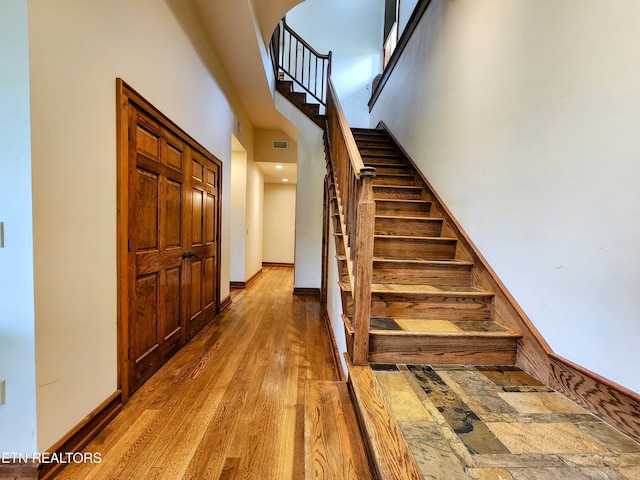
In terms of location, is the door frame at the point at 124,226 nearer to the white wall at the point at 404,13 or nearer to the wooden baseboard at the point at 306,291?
the wooden baseboard at the point at 306,291

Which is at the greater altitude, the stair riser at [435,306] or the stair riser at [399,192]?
the stair riser at [399,192]

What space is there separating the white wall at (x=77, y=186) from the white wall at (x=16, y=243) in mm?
24

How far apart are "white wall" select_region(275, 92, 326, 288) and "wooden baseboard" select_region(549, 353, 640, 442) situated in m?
3.20

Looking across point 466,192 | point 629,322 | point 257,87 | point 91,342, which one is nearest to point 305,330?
point 91,342

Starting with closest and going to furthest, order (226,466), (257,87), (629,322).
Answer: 1. (629,322)
2. (226,466)
3. (257,87)

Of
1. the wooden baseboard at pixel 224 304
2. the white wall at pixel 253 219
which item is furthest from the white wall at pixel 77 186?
the white wall at pixel 253 219

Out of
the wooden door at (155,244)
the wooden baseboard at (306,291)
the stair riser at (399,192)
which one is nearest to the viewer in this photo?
the wooden door at (155,244)

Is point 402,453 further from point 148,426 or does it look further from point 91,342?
point 91,342

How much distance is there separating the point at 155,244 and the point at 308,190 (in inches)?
104

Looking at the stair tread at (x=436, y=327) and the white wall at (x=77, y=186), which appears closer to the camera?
the white wall at (x=77, y=186)

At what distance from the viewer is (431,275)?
2.13 m

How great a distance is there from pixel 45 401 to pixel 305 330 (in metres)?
2.01

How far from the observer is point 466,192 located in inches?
88.0

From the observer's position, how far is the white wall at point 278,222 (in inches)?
286
